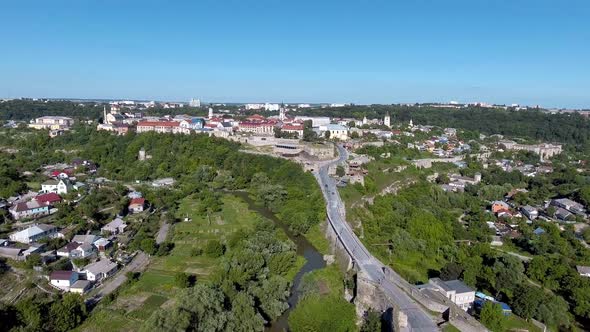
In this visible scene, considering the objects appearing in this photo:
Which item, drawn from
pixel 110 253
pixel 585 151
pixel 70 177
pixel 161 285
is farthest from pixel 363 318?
pixel 585 151

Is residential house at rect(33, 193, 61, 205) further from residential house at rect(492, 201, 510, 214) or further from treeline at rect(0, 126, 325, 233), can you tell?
residential house at rect(492, 201, 510, 214)

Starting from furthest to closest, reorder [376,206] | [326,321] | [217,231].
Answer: [376,206] < [217,231] < [326,321]

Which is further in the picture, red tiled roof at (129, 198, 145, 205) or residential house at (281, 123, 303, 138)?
residential house at (281, 123, 303, 138)

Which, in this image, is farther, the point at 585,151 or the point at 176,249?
the point at 585,151

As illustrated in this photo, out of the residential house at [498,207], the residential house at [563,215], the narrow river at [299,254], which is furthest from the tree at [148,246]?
the residential house at [563,215]

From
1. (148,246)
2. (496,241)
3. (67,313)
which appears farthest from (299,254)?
(496,241)

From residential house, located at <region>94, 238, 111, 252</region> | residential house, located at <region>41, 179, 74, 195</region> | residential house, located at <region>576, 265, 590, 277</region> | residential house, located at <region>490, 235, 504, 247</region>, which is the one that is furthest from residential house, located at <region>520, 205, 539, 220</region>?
residential house, located at <region>41, 179, 74, 195</region>

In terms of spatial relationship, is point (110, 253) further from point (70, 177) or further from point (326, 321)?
point (70, 177)
